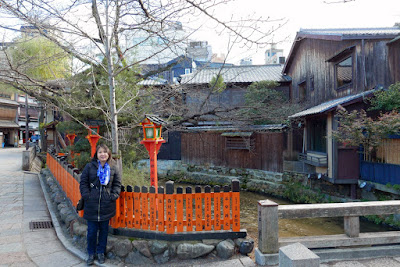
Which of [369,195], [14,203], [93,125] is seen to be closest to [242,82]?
[369,195]

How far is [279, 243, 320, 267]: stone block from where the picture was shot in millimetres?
2803

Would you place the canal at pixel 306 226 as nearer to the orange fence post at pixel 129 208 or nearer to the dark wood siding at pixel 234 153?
the orange fence post at pixel 129 208

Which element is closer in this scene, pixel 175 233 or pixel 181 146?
pixel 175 233

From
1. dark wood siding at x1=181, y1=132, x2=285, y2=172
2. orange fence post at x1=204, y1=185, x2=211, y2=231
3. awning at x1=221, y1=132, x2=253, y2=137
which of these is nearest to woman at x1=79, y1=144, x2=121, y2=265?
orange fence post at x1=204, y1=185, x2=211, y2=231

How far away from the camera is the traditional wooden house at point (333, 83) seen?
11352 mm

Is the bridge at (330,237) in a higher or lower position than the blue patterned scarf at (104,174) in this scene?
lower

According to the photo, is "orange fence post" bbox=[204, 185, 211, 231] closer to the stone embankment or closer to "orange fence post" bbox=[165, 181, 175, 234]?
the stone embankment

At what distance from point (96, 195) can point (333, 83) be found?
13.6 metres

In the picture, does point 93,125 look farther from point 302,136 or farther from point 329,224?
point 302,136

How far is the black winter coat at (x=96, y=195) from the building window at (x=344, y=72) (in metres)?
12.6

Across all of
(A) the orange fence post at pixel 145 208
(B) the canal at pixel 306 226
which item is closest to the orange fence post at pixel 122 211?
(A) the orange fence post at pixel 145 208

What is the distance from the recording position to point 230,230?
5043mm

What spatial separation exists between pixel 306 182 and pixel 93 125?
1054cm

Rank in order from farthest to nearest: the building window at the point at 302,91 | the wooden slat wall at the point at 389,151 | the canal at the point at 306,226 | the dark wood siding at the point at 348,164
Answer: the building window at the point at 302,91, the dark wood siding at the point at 348,164, the wooden slat wall at the point at 389,151, the canal at the point at 306,226
